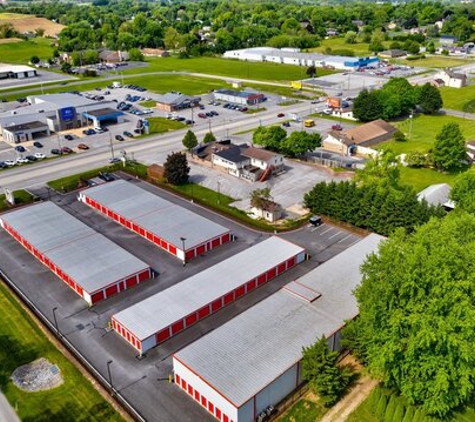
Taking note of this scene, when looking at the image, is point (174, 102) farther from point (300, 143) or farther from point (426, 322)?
point (426, 322)

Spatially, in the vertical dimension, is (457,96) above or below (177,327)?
above

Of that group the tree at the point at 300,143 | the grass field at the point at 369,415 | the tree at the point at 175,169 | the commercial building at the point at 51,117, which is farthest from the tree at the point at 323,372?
the commercial building at the point at 51,117

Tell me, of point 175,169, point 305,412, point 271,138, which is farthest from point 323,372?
point 271,138

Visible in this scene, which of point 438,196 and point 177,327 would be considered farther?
point 438,196

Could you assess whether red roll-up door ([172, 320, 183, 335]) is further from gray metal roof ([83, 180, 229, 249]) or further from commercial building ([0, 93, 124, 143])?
commercial building ([0, 93, 124, 143])

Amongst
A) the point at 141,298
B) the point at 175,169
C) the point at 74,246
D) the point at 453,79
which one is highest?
the point at 453,79

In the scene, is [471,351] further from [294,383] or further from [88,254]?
[88,254]

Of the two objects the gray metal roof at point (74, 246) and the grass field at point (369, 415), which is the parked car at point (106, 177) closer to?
the gray metal roof at point (74, 246)
